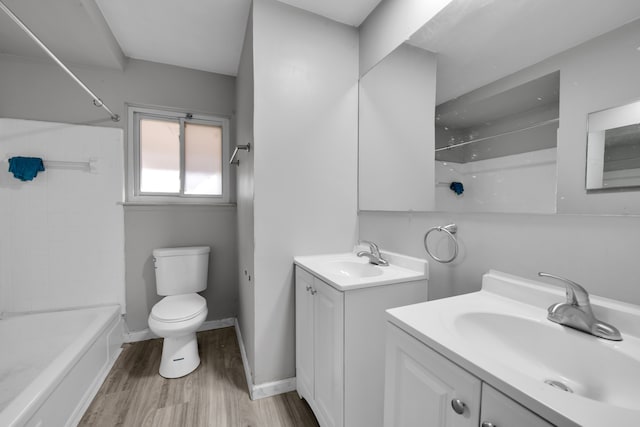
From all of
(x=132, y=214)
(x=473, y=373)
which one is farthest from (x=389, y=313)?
(x=132, y=214)

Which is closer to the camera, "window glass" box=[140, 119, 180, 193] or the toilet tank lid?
the toilet tank lid

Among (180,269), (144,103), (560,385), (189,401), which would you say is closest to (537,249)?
(560,385)

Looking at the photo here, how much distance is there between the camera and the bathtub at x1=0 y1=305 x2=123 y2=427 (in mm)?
1150

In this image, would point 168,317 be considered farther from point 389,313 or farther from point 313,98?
point 313,98

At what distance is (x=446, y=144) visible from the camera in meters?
1.25

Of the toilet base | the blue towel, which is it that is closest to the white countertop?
the toilet base

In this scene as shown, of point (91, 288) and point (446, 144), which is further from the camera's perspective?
point (91, 288)

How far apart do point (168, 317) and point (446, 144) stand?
202 cm

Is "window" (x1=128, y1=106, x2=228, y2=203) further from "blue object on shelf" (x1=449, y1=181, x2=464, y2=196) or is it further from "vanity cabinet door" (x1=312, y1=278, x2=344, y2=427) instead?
"blue object on shelf" (x1=449, y1=181, x2=464, y2=196)

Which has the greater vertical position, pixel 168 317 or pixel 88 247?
pixel 88 247

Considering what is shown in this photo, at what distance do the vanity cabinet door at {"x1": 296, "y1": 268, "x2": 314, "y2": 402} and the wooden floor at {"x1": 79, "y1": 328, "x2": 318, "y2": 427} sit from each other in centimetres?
16

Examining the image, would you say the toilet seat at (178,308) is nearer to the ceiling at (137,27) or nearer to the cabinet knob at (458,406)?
the cabinet knob at (458,406)

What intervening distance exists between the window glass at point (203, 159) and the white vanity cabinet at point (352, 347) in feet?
5.95

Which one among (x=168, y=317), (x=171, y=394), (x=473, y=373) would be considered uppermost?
(x=473, y=373)
